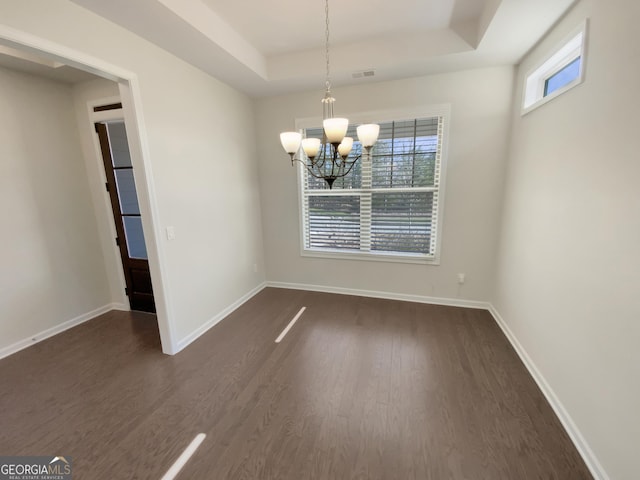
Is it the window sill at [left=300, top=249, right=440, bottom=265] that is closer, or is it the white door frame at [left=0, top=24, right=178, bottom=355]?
the white door frame at [left=0, top=24, right=178, bottom=355]

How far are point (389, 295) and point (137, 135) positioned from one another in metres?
3.33

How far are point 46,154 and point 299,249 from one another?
310 centimetres

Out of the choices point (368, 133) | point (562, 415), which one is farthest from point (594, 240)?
point (368, 133)

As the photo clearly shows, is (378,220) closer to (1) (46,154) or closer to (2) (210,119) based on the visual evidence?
(2) (210,119)

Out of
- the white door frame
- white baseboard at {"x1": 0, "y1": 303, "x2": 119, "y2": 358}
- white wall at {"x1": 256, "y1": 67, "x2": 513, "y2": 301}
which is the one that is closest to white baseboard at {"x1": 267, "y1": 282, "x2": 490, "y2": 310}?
white wall at {"x1": 256, "y1": 67, "x2": 513, "y2": 301}

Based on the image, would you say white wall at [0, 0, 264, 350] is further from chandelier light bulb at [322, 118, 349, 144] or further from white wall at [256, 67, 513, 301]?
chandelier light bulb at [322, 118, 349, 144]

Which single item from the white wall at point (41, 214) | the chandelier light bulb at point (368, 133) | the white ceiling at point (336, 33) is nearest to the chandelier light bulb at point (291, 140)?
the chandelier light bulb at point (368, 133)

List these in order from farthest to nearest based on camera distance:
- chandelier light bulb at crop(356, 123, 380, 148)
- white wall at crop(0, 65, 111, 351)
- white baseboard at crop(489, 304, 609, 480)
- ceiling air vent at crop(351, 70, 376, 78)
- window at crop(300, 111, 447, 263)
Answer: window at crop(300, 111, 447, 263) → ceiling air vent at crop(351, 70, 376, 78) → white wall at crop(0, 65, 111, 351) → chandelier light bulb at crop(356, 123, 380, 148) → white baseboard at crop(489, 304, 609, 480)

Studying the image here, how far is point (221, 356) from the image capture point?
8.26 ft

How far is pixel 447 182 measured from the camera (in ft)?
10.3

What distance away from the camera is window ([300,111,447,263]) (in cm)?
321

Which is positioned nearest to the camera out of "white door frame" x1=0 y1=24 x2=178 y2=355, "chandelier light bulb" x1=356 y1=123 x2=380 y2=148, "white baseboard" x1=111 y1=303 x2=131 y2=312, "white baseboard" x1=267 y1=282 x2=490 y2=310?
"white door frame" x1=0 y1=24 x2=178 y2=355

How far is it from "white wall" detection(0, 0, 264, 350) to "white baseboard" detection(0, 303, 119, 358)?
162 centimetres

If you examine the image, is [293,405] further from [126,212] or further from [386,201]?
[126,212]
